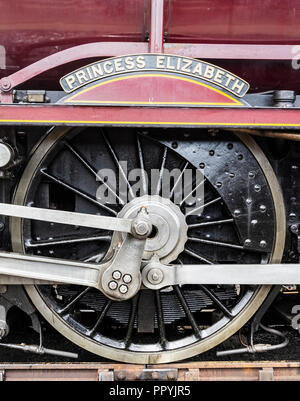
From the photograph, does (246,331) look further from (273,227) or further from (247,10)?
(247,10)

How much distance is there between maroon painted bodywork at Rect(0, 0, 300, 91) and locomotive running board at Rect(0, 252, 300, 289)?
98 centimetres

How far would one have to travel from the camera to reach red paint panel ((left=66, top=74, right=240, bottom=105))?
189 cm

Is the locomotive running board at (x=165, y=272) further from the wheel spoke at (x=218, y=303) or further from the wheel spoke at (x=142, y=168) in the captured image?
the wheel spoke at (x=142, y=168)

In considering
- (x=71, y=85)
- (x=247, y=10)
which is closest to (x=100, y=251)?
(x=71, y=85)

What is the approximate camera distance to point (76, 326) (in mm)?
2303

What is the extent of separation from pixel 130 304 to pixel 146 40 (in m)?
1.36

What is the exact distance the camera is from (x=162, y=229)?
2.14 m

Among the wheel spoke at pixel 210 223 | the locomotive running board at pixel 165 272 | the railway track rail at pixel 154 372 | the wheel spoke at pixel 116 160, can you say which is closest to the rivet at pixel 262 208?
the wheel spoke at pixel 210 223

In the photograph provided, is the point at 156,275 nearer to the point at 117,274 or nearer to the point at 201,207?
the point at 117,274

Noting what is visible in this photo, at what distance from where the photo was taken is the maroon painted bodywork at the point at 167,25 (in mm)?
2107

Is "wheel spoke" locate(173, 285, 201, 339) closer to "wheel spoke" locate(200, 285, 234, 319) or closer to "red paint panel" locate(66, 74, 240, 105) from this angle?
"wheel spoke" locate(200, 285, 234, 319)

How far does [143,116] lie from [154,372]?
1.22m

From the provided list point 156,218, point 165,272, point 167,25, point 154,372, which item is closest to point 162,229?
point 156,218

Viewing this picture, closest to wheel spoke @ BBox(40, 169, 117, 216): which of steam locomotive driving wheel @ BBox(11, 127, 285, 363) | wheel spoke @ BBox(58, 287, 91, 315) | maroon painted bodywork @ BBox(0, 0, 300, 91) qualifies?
steam locomotive driving wheel @ BBox(11, 127, 285, 363)
